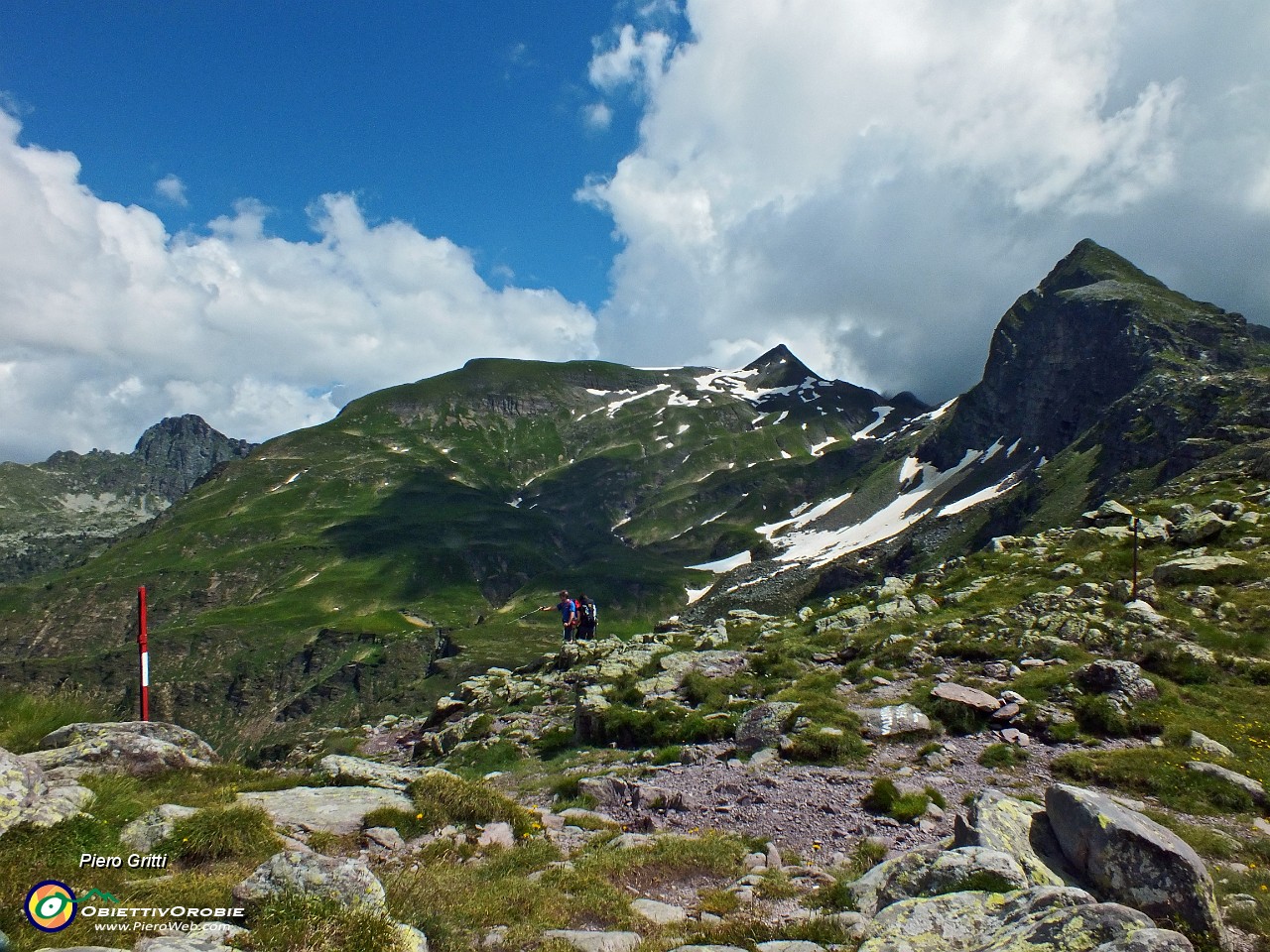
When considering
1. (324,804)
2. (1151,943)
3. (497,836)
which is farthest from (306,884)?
(1151,943)

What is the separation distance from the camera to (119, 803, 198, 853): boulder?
9.46 meters

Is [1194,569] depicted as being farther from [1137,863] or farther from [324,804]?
[324,804]

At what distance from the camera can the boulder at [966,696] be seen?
19.7 metres

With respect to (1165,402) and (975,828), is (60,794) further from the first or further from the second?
(1165,402)

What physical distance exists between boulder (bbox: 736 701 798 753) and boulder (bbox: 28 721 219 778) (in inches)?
514

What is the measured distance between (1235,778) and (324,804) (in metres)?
17.7

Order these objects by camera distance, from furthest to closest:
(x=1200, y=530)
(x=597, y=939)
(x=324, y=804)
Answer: (x=1200, y=530), (x=324, y=804), (x=597, y=939)

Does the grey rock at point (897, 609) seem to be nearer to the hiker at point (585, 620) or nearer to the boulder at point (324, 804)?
the hiker at point (585, 620)

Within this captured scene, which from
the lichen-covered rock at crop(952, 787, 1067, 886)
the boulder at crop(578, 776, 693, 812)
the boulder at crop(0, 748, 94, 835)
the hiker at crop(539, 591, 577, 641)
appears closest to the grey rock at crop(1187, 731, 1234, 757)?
the lichen-covered rock at crop(952, 787, 1067, 886)

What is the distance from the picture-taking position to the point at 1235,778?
14.3 metres

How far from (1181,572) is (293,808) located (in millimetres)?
33666

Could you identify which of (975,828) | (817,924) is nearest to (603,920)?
(817,924)

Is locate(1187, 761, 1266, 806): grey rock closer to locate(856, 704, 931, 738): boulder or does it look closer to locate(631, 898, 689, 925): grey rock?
locate(856, 704, 931, 738): boulder

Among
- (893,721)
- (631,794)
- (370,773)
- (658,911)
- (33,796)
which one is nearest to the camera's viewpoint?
(33,796)
